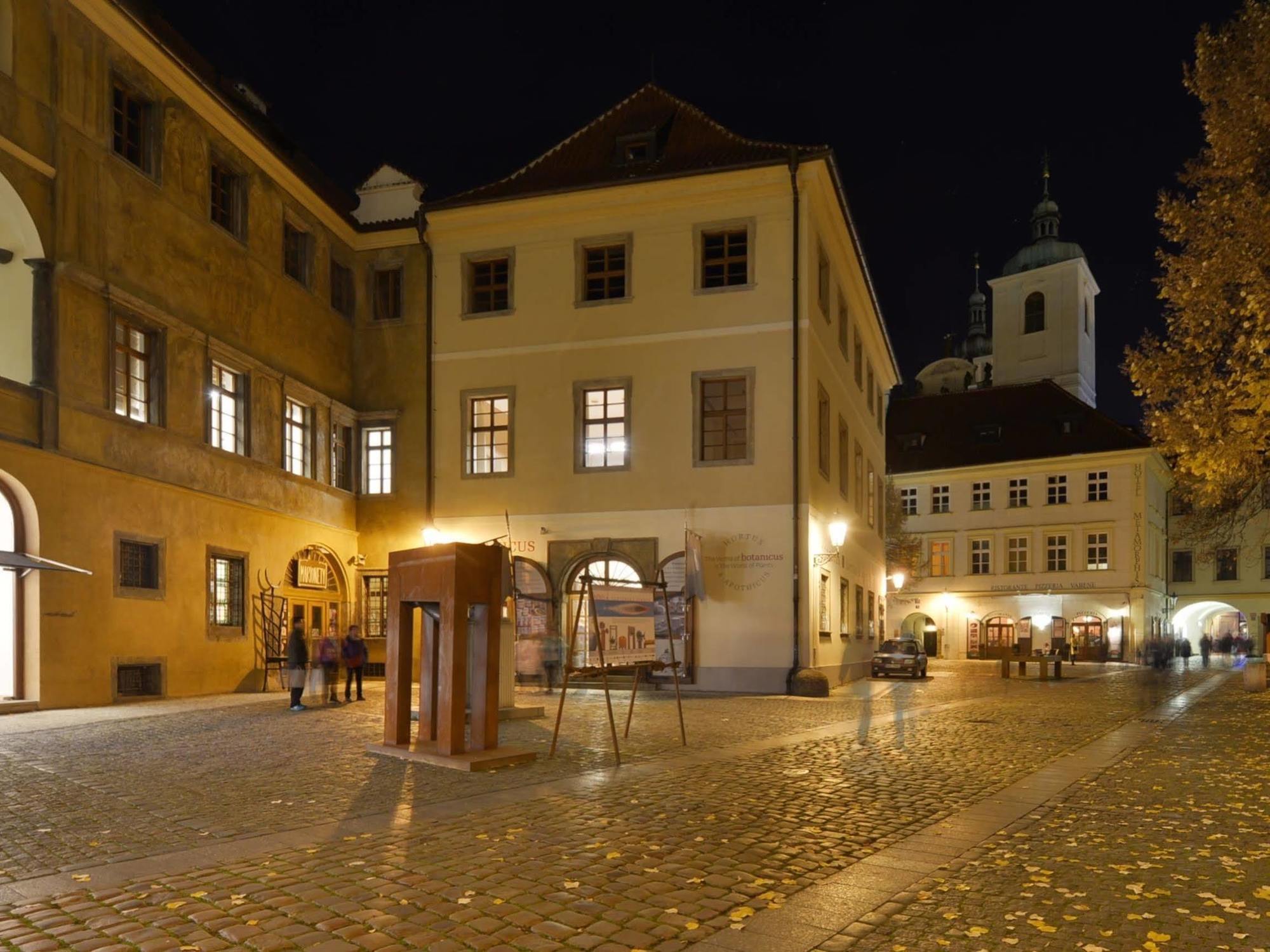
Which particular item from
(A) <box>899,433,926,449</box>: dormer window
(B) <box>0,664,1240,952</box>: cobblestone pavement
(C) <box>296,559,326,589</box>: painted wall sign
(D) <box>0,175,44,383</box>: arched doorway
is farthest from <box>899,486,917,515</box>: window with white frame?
(D) <box>0,175,44,383</box>: arched doorway

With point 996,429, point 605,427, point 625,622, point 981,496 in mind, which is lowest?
point 625,622

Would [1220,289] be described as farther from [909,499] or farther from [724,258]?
[909,499]

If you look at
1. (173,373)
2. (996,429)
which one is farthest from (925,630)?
(173,373)

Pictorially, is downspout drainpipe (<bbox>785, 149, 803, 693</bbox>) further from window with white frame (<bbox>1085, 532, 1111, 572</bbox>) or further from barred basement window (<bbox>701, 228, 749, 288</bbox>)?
window with white frame (<bbox>1085, 532, 1111, 572</bbox>)

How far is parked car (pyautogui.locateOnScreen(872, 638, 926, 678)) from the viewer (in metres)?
34.5

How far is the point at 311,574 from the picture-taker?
25.8 m

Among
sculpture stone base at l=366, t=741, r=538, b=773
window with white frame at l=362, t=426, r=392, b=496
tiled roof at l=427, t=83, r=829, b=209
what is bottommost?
sculpture stone base at l=366, t=741, r=538, b=773

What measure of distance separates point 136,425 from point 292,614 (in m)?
6.64

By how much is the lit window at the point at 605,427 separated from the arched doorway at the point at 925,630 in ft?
125

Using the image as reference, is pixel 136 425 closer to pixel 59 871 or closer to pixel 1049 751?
pixel 59 871

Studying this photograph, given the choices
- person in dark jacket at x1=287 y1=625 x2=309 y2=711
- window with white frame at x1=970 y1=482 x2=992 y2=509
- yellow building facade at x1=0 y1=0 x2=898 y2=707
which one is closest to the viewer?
yellow building facade at x1=0 y1=0 x2=898 y2=707

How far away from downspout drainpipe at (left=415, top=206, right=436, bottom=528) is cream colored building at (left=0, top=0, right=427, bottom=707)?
0.70 feet

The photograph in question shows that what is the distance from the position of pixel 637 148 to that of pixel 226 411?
11.8m

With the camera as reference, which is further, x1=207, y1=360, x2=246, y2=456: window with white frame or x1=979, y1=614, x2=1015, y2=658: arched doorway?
x1=979, y1=614, x2=1015, y2=658: arched doorway
